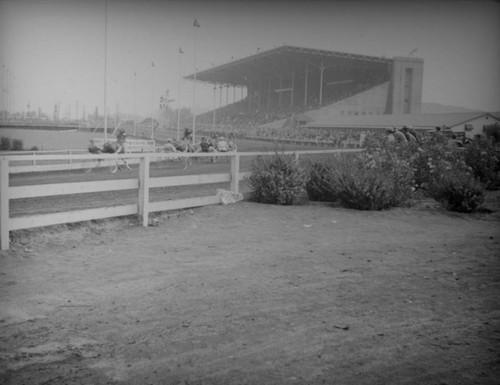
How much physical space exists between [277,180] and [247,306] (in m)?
6.30

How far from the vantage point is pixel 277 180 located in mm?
10602

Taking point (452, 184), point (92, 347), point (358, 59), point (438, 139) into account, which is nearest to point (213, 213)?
point (452, 184)

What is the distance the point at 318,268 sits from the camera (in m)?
5.76

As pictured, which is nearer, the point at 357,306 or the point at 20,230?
the point at 357,306

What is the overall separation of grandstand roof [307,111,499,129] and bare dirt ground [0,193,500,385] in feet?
113

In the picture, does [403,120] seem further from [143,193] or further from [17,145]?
[143,193]

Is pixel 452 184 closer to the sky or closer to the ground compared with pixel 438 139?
closer to the ground

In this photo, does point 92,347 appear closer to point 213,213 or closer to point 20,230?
point 20,230

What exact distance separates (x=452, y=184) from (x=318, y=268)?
5.80m

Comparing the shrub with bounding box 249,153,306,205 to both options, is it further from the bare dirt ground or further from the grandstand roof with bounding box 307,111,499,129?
the grandstand roof with bounding box 307,111,499,129

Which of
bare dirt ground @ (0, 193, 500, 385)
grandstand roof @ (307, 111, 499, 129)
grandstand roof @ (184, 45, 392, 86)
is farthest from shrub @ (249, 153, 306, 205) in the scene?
grandstand roof @ (184, 45, 392, 86)

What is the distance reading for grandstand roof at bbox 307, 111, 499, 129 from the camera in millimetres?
42031

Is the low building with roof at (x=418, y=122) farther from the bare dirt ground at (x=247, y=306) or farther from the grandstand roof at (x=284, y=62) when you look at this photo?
the bare dirt ground at (x=247, y=306)

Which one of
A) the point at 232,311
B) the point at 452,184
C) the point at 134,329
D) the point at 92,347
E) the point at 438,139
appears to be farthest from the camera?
the point at 438,139
